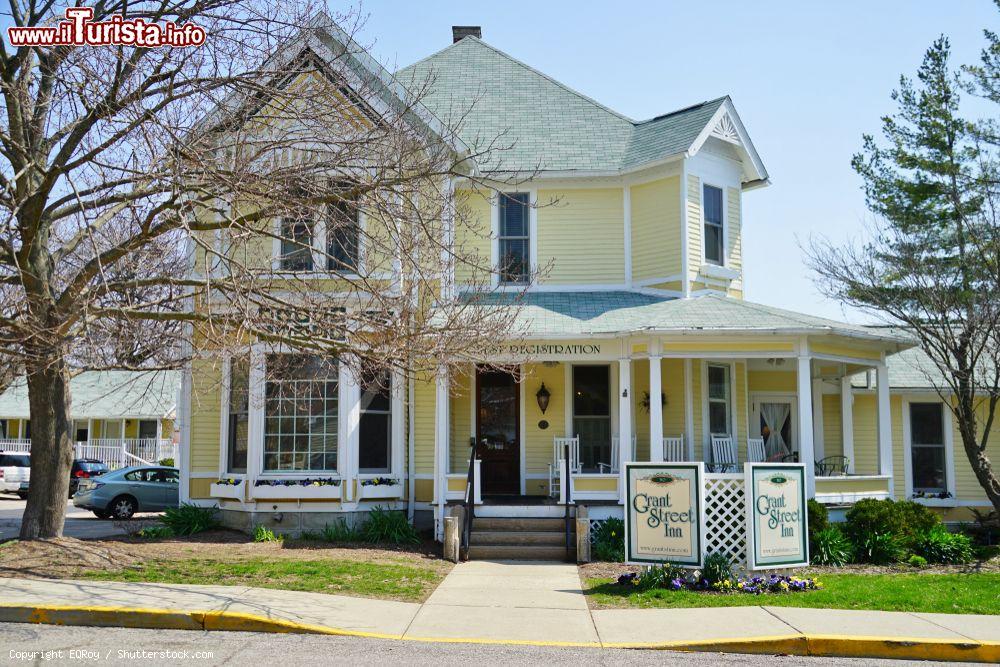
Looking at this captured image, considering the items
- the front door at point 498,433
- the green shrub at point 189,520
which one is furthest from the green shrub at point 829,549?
the green shrub at point 189,520

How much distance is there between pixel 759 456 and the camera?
17.3m

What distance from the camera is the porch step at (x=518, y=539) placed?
14.4 meters

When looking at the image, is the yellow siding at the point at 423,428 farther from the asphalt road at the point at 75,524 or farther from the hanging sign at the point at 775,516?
the hanging sign at the point at 775,516

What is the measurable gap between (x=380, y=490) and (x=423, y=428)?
4.60 ft

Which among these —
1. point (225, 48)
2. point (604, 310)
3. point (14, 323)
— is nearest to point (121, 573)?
point (14, 323)

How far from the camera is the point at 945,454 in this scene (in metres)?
19.3

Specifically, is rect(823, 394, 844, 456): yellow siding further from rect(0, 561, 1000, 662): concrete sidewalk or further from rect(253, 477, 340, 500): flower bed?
rect(253, 477, 340, 500): flower bed

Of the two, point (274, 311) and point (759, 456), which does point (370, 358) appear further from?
point (759, 456)

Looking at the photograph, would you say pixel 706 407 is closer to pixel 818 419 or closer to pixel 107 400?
pixel 818 419

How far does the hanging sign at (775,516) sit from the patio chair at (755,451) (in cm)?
569

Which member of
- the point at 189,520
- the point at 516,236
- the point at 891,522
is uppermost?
the point at 516,236

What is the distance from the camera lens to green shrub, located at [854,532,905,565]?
13797mm

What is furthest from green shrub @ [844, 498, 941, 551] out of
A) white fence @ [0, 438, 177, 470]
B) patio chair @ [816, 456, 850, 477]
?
white fence @ [0, 438, 177, 470]

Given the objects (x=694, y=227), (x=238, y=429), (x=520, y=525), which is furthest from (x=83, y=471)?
(x=694, y=227)
